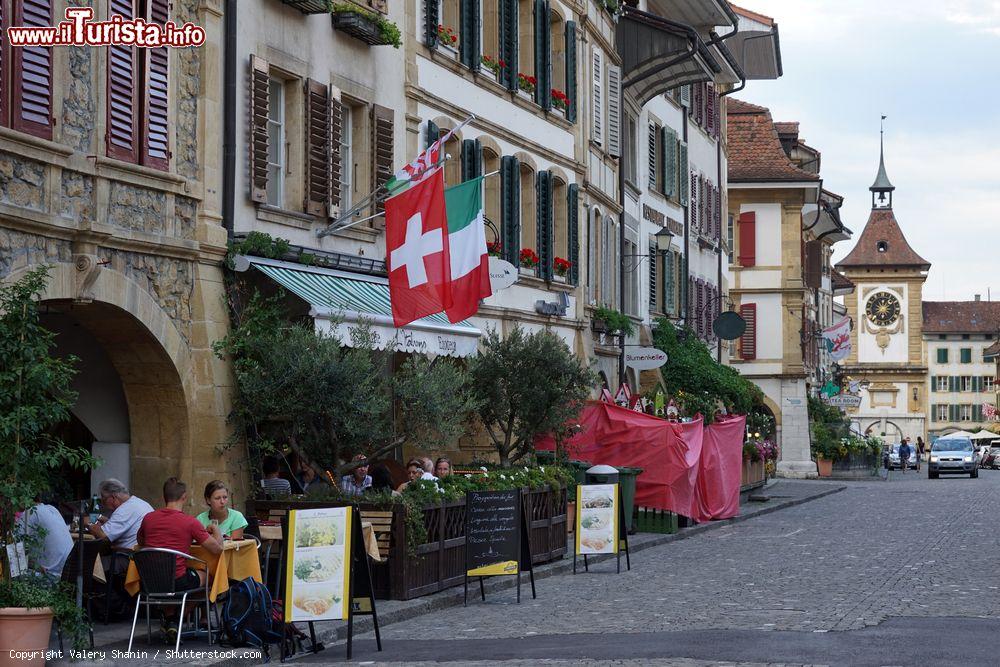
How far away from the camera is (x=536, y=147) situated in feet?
91.5

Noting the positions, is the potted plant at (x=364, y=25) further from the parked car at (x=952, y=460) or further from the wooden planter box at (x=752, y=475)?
the parked car at (x=952, y=460)

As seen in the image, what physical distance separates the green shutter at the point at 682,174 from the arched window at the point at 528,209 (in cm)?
1420

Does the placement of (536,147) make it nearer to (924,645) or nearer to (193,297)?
(193,297)

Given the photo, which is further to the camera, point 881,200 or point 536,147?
point 881,200

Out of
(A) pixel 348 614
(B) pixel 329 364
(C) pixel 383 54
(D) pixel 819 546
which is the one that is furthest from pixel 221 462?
(D) pixel 819 546

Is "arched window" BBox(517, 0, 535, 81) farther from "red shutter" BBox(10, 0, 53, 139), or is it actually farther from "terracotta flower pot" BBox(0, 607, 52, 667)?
"terracotta flower pot" BBox(0, 607, 52, 667)

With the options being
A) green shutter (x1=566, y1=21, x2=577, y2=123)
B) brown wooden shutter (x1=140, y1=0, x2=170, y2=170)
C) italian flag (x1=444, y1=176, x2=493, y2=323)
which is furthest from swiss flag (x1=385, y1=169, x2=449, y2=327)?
green shutter (x1=566, y1=21, x2=577, y2=123)

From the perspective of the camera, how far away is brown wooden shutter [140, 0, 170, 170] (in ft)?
53.6

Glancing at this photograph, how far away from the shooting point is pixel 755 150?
60.9m

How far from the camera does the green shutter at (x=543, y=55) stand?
2805cm

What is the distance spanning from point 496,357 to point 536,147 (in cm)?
565

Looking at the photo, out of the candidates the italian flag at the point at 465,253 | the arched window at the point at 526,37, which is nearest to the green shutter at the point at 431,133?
the italian flag at the point at 465,253

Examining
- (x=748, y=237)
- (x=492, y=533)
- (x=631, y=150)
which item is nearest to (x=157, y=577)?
(x=492, y=533)

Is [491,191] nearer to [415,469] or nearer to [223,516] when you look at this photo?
[415,469]
